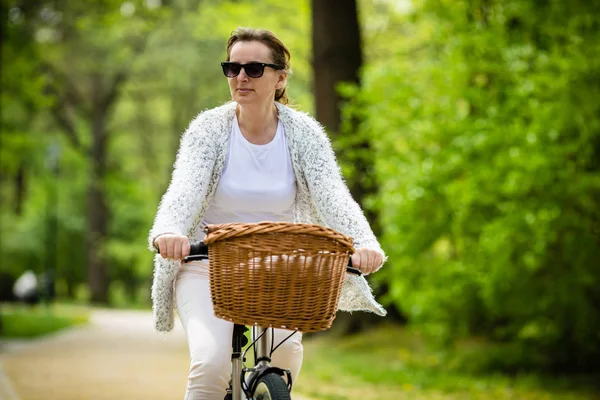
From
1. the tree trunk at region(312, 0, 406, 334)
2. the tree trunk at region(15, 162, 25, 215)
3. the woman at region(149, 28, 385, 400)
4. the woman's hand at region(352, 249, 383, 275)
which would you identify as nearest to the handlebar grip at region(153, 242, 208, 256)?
the woman at region(149, 28, 385, 400)

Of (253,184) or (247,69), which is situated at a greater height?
(247,69)

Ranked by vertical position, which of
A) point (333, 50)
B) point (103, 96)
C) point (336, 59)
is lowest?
point (336, 59)

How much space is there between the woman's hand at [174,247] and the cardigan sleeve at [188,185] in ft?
0.30

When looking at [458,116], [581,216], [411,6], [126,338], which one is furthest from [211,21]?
[581,216]

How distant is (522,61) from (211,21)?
14.7 m

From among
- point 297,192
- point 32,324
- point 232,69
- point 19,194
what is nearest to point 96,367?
Result: point 297,192

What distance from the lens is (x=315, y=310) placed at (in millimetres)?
3207

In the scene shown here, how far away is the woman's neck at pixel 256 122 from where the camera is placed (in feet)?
12.7

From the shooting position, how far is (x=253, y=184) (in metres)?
3.75

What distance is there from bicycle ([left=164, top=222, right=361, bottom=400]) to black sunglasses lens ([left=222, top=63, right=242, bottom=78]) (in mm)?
788

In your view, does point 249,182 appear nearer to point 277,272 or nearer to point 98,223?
point 277,272

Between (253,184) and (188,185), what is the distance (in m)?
0.28

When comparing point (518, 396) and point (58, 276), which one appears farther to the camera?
point (58, 276)

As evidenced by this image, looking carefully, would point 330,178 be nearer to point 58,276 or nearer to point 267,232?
point 267,232
